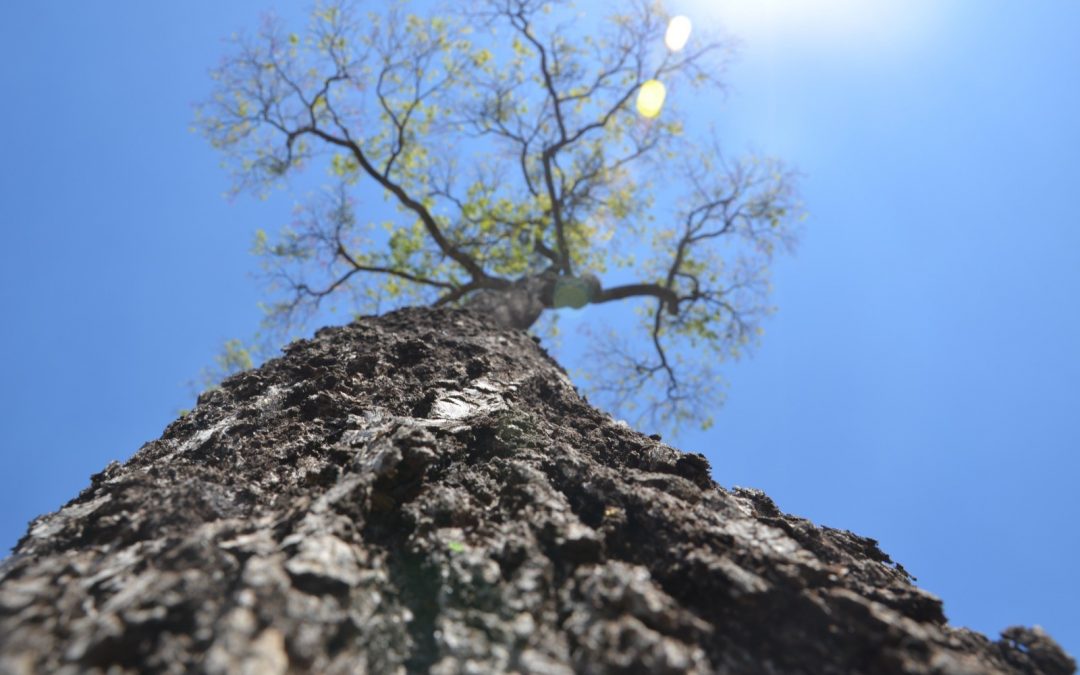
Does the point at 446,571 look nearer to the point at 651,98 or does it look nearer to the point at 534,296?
the point at 534,296

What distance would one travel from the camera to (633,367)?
12266mm

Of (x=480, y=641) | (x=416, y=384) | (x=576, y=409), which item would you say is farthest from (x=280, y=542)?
(x=576, y=409)

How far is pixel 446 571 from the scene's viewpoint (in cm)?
176

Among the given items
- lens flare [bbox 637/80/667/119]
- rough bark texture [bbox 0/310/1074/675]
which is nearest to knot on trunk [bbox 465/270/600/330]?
lens flare [bbox 637/80/667/119]

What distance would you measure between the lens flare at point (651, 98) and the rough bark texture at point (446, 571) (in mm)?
10598

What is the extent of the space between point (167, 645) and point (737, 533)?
1.58m

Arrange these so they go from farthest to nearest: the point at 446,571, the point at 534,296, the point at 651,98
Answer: the point at 651,98 < the point at 534,296 < the point at 446,571

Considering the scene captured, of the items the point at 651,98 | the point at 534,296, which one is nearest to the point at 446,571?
the point at 534,296

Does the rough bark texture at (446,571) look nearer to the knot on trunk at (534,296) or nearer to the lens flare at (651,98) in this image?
the knot on trunk at (534,296)

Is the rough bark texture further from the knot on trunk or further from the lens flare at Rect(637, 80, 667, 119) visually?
the lens flare at Rect(637, 80, 667, 119)

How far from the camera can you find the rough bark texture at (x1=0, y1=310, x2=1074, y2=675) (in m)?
1.39

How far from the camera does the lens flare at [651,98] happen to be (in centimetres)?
1184

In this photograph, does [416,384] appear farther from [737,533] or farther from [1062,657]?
[1062,657]

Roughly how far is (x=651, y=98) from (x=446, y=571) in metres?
11.8
